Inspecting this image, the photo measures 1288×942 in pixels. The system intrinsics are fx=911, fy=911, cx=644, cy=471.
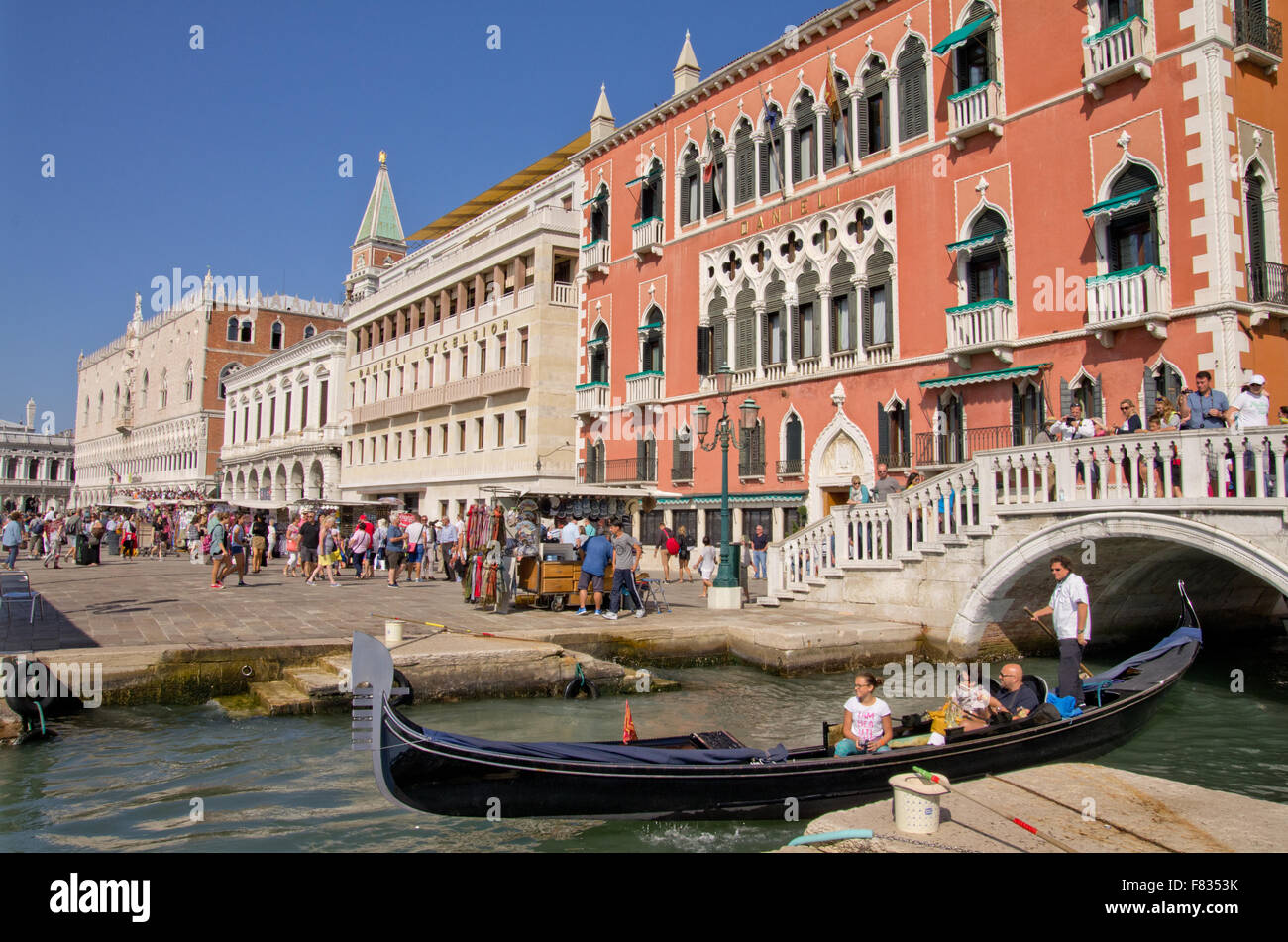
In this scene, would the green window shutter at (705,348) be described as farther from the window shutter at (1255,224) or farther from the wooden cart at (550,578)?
the window shutter at (1255,224)

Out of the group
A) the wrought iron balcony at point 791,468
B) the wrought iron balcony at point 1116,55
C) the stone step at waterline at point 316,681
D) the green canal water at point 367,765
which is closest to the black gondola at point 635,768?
the green canal water at point 367,765

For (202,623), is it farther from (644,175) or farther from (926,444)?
(644,175)

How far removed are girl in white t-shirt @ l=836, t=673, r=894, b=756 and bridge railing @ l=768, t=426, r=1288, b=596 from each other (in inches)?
214

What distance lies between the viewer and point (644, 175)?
26.7 m

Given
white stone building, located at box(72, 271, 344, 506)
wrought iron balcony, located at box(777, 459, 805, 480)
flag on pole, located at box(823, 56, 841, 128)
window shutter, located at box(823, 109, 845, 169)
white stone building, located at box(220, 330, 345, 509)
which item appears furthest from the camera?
white stone building, located at box(72, 271, 344, 506)

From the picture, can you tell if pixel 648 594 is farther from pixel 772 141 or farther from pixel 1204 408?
pixel 772 141

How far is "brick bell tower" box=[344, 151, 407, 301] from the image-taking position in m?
55.9

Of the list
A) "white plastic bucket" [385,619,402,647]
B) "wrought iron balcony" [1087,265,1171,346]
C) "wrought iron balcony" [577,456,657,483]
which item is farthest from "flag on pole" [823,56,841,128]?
"white plastic bucket" [385,619,402,647]

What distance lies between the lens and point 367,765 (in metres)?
8.09

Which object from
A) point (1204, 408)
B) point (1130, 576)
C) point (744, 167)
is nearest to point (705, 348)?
point (744, 167)

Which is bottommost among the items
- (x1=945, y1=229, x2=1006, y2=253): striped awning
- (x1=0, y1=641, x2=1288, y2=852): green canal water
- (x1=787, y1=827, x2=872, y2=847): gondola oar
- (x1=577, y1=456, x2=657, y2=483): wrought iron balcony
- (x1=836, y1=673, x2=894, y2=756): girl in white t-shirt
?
(x1=0, y1=641, x2=1288, y2=852): green canal water

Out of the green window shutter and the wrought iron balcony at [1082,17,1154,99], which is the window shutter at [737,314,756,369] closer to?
the green window shutter
